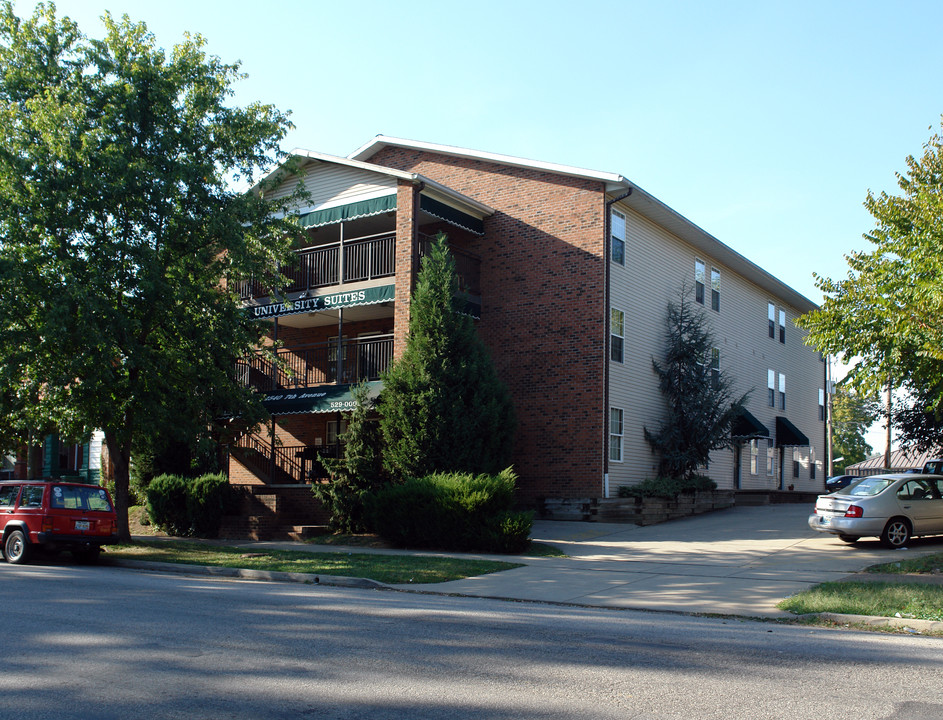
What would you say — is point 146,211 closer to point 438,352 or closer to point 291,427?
point 438,352

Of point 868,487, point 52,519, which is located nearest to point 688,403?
point 868,487

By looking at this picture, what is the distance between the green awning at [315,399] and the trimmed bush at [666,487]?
7.45m

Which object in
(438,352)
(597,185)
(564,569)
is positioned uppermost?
(597,185)

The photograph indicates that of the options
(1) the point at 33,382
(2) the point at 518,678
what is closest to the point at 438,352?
(1) the point at 33,382

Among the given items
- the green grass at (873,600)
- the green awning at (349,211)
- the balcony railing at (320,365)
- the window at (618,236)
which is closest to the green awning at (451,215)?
the green awning at (349,211)

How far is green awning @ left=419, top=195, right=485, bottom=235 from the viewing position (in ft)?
77.0

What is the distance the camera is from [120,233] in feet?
61.7

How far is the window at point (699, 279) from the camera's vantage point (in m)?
29.2

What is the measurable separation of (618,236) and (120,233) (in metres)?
13.3

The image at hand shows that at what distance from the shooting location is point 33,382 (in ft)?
60.4

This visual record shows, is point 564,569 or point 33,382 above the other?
point 33,382

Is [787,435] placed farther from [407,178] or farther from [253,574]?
[253,574]

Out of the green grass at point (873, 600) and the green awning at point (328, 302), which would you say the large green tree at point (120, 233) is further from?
the green grass at point (873, 600)

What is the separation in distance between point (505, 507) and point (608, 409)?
6411mm
